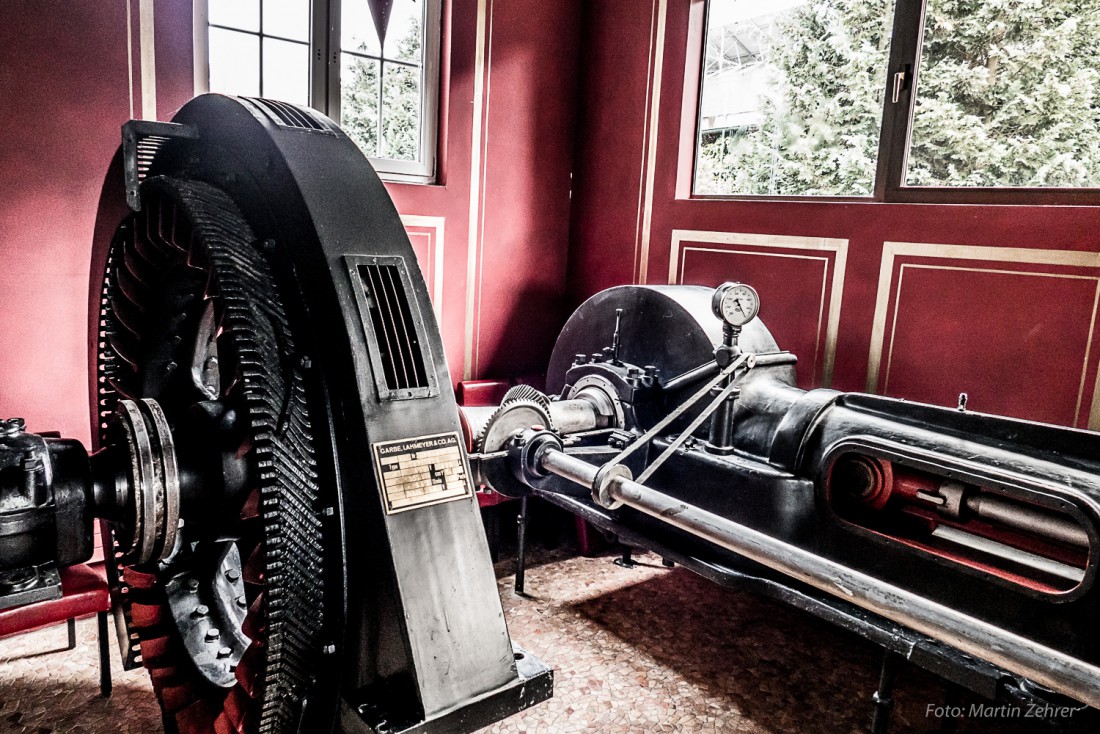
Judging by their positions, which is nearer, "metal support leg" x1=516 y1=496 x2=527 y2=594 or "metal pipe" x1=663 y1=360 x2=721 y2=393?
"metal pipe" x1=663 y1=360 x2=721 y2=393

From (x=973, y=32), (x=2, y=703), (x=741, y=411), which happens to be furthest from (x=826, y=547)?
(x=973, y=32)

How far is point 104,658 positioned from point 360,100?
2641mm

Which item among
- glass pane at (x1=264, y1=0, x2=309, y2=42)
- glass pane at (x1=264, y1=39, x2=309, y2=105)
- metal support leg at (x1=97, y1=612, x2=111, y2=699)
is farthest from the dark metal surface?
glass pane at (x1=264, y1=0, x2=309, y2=42)

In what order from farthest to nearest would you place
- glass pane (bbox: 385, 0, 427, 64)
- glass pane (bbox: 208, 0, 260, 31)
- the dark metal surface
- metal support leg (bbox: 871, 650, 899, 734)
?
glass pane (bbox: 385, 0, 427, 64) < glass pane (bbox: 208, 0, 260, 31) < metal support leg (bbox: 871, 650, 899, 734) < the dark metal surface

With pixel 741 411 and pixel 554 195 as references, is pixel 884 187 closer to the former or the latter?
pixel 741 411

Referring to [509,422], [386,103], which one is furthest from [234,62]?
[509,422]

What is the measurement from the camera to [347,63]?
3.56 m

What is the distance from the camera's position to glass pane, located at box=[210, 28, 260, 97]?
126 inches

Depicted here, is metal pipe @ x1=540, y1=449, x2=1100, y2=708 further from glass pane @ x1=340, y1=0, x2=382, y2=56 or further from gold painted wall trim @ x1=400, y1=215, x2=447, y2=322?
glass pane @ x1=340, y1=0, x2=382, y2=56

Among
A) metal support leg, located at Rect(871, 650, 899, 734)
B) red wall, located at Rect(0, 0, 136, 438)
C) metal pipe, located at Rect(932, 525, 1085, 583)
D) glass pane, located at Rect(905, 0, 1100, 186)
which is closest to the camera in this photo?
metal pipe, located at Rect(932, 525, 1085, 583)

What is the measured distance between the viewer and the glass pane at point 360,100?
357 cm

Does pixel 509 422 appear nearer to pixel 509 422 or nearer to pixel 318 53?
pixel 509 422

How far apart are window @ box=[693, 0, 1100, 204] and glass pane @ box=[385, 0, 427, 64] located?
1.47m

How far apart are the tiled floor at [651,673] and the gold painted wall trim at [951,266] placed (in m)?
1.08
